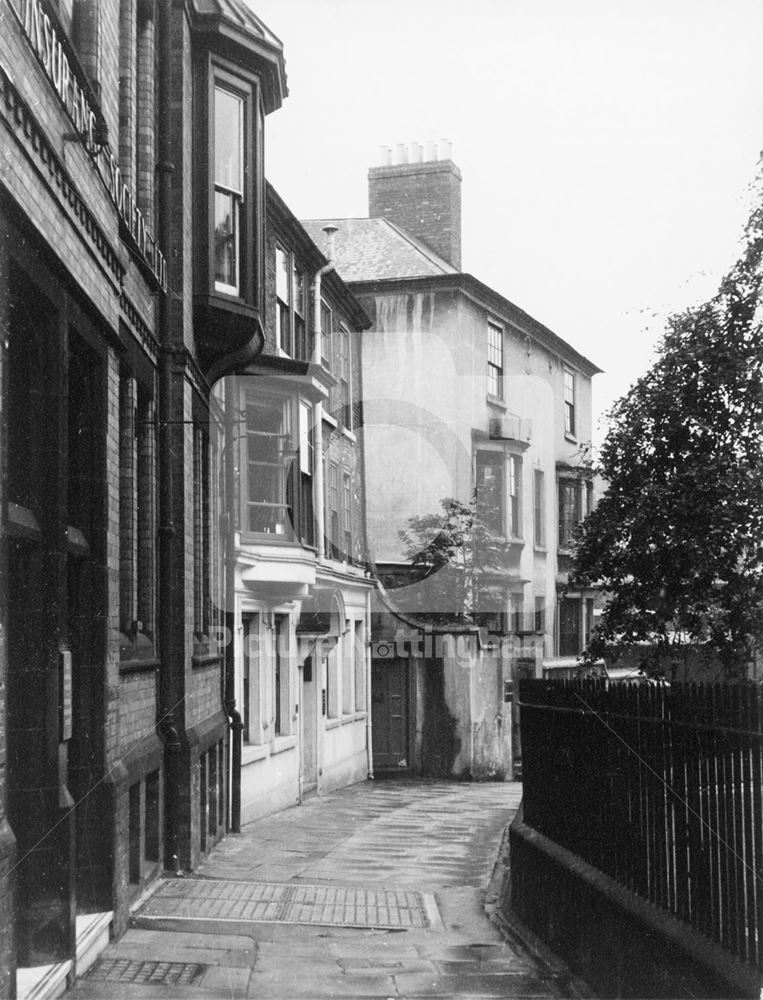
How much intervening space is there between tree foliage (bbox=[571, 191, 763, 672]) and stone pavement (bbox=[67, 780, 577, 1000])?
3769mm

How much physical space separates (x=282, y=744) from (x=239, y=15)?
9.94 metres

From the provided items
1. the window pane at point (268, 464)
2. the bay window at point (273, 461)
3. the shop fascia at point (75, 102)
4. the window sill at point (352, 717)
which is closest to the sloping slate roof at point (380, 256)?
the window sill at point (352, 717)

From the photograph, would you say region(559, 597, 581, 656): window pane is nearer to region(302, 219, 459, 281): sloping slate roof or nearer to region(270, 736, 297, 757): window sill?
region(302, 219, 459, 281): sloping slate roof

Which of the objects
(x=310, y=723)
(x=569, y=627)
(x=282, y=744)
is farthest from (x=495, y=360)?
(x=282, y=744)

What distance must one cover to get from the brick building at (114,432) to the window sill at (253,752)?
1119mm

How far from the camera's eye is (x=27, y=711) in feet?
24.5

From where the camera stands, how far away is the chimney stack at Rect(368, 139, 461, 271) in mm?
32625

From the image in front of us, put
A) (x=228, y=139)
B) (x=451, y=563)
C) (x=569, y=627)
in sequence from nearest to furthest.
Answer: (x=228, y=139) < (x=451, y=563) < (x=569, y=627)

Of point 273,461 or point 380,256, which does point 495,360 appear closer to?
point 380,256

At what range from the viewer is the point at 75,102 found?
8188 millimetres

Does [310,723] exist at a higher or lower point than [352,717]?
higher

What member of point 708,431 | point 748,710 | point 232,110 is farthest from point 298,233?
point 748,710

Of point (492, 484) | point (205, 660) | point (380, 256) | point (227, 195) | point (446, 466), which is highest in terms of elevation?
point (380, 256)

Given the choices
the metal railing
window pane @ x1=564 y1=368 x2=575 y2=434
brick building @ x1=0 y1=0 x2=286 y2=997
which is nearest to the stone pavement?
brick building @ x1=0 y1=0 x2=286 y2=997
